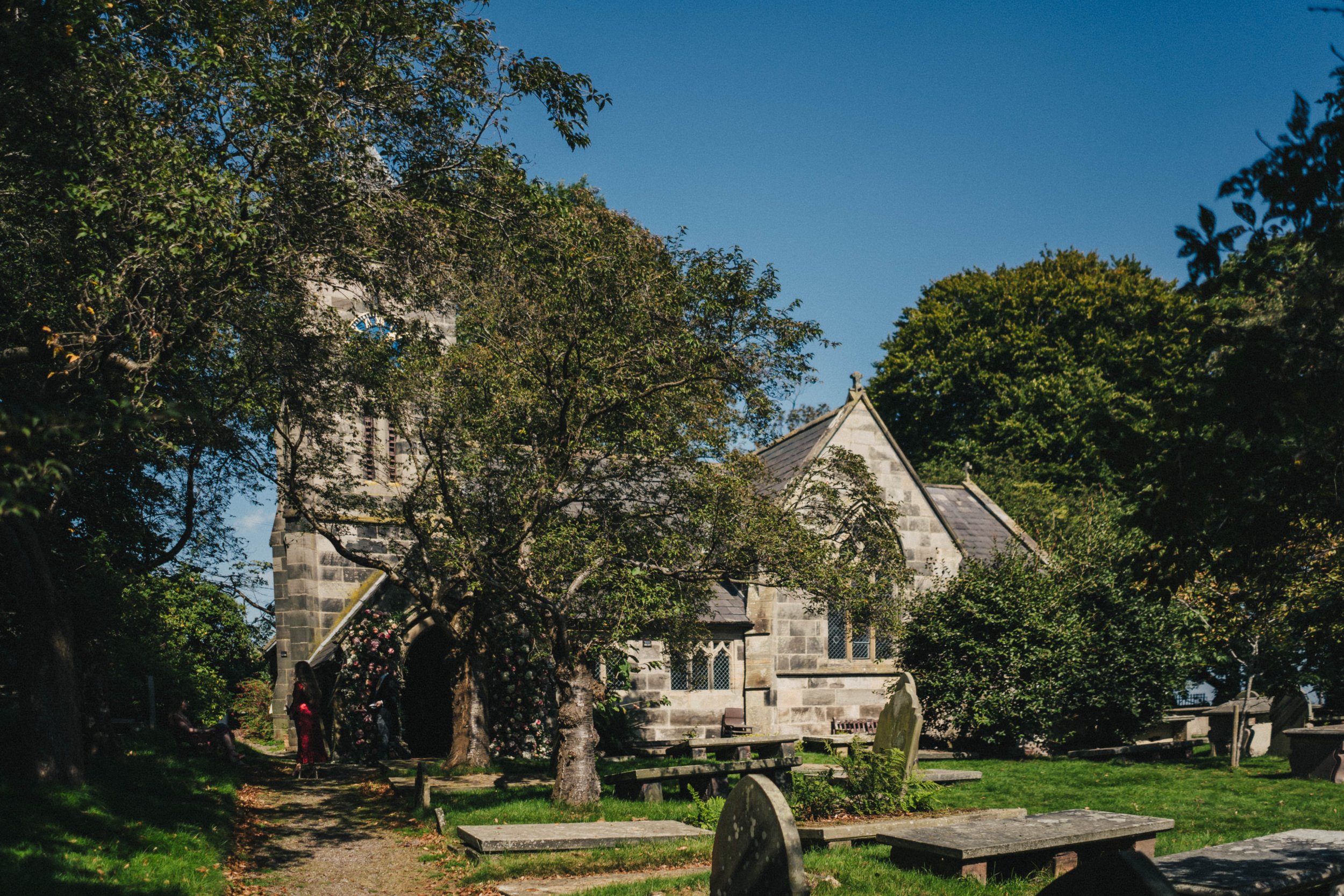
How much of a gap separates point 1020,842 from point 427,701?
19.6 meters

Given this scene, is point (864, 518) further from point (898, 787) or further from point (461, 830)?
point (461, 830)

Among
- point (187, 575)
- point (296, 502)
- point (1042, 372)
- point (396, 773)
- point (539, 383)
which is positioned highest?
point (1042, 372)

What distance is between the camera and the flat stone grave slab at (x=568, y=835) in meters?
10.9

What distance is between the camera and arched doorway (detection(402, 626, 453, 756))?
83.5 feet

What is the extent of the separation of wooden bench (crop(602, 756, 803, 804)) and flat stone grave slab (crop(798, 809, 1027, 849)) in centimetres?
221

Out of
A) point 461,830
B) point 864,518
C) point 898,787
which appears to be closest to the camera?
point 461,830

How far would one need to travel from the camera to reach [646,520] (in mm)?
16141

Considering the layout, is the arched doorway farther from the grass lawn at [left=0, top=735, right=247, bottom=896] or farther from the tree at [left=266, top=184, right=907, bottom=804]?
the grass lawn at [left=0, top=735, right=247, bottom=896]

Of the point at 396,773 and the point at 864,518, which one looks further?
the point at 864,518

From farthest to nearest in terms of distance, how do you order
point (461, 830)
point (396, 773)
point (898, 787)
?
point (396, 773) → point (898, 787) → point (461, 830)

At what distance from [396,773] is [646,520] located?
6794 mm

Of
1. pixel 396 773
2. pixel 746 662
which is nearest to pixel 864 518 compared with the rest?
pixel 746 662

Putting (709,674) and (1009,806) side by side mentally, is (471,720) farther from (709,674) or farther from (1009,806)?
(1009,806)

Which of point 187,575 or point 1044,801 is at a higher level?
point 187,575
